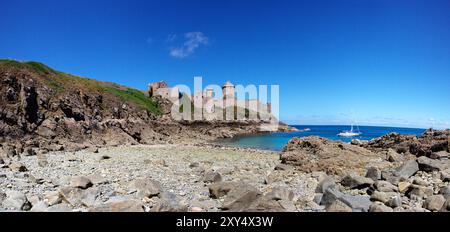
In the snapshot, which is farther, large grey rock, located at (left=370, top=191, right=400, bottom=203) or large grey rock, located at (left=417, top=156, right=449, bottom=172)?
large grey rock, located at (left=417, top=156, right=449, bottom=172)

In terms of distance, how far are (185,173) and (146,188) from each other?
23.0 feet

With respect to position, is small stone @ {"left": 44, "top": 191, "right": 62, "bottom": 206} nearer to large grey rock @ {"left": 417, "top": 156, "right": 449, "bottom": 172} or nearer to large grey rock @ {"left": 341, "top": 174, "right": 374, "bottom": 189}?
large grey rock @ {"left": 341, "top": 174, "right": 374, "bottom": 189}

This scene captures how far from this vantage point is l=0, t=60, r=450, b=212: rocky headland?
11227 mm

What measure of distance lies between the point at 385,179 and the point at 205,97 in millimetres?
98309

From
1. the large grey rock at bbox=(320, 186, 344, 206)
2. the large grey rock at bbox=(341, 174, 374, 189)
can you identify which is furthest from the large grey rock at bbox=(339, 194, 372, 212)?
the large grey rock at bbox=(341, 174, 374, 189)

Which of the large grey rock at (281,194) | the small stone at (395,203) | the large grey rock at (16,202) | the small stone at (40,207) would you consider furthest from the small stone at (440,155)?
the large grey rock at (16,202)

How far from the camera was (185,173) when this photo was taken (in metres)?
19.7

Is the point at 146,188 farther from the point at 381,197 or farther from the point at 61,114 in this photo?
the point at 61,114

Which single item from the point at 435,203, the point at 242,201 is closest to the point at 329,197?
the point at 435,203

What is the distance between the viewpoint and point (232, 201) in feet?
35.7

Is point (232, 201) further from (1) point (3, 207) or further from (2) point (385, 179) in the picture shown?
(2) point (385, 179)

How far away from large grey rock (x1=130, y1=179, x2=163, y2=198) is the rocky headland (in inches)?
1.5

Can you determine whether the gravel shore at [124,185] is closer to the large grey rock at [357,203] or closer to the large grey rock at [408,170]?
the large grey rock at [357,203]

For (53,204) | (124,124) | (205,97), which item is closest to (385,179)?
(53,204)
